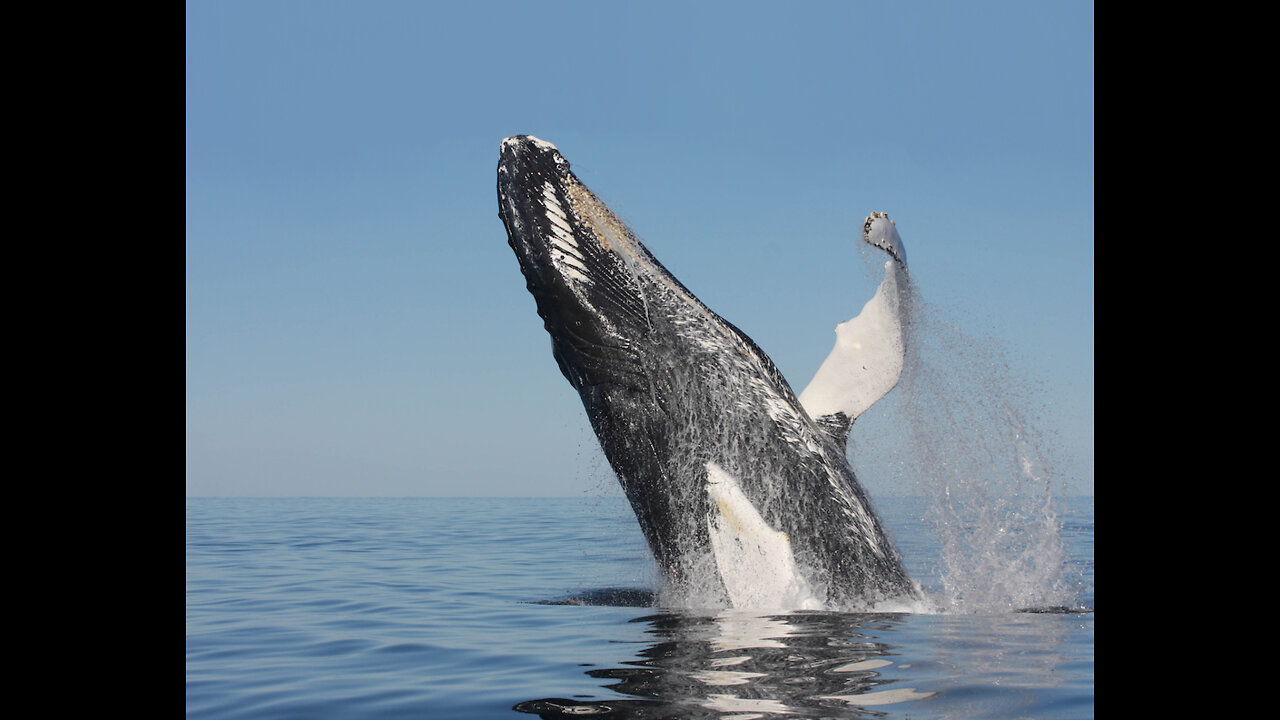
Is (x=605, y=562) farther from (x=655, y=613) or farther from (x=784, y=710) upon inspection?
(x=784, y=710)

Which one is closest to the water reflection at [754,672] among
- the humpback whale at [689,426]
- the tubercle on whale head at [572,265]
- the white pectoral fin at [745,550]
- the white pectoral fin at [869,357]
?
the white pectoral fin at [745,550]

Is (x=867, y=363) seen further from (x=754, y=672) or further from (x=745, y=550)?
(x=754, y=672)

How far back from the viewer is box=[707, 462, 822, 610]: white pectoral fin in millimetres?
6758

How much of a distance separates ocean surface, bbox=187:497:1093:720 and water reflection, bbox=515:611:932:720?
0.05 feet

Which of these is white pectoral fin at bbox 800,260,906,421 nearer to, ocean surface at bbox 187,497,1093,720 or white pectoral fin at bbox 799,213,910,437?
white pectoral fin at bbox 799,213,910,437

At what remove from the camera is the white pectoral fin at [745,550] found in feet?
22.2

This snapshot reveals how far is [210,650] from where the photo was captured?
694 centimetres

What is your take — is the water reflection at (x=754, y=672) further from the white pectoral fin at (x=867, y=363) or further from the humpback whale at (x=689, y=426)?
the white pectoral fin at (x=867, y=363)

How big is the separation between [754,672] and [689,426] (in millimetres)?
2306

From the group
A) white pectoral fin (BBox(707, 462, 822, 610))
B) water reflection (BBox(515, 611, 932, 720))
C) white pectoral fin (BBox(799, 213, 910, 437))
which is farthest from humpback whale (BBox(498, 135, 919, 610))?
water reflection (BBox(515, 611, 932, 720))

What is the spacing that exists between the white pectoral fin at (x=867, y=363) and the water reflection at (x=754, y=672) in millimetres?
1575

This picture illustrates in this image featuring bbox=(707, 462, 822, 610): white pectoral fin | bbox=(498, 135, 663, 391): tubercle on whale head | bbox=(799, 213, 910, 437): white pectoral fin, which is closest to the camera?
bbox=(707, 462, 822, 610): white pectoral fin
